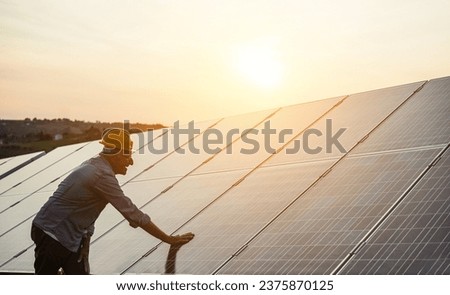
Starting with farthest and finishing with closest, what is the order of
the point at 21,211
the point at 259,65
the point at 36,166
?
the point at 36,166 < the point at 21,211 < the point at 259,65

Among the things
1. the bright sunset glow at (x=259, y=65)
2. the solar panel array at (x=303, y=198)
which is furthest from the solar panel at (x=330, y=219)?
the bright sunset glow at (x=259, y=65)

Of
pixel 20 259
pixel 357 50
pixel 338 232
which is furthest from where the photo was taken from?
pixel 357 50

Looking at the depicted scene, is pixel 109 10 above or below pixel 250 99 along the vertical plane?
above

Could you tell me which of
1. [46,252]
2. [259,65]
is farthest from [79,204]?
[259,65]

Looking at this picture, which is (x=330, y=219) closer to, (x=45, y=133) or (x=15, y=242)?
(x=15, y=242)

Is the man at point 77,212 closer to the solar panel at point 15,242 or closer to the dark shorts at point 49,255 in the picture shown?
the dark shorts at point 49,255

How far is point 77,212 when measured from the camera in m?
5.93

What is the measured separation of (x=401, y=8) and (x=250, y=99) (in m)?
3.53

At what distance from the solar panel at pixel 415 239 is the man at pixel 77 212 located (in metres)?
2.20

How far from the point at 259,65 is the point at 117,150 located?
3945mm

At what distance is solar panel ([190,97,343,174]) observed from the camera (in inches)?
334

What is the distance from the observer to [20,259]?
7859 mm
